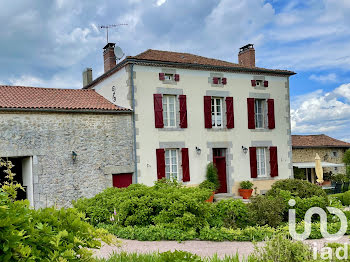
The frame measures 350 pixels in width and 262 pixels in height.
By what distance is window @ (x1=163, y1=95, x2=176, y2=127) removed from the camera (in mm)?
16484

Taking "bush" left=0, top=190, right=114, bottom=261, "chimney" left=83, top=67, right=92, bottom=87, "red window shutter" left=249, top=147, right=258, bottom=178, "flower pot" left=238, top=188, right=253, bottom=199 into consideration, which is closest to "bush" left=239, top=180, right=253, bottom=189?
"flower pot" left=238, top=188, right=253, bottom=199

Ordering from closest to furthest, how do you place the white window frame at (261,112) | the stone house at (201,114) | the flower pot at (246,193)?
the stone house at (201,114), the flower pot at (246,193), the white window frame at (261,112)

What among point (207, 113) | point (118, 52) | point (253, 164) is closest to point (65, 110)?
point (118, 52)

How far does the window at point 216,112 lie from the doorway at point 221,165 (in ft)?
4.10

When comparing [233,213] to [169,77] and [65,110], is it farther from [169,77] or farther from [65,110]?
[169,77]

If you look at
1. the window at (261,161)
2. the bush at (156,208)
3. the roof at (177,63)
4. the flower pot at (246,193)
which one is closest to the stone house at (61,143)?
the roof at (177,63)

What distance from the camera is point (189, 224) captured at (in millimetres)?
8133

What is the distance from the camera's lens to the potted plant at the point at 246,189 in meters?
17.6

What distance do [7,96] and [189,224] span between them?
9.65 m

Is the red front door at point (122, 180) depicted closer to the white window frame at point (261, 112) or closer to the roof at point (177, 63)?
the roof at point (177, 63)

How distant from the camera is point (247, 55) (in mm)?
20203

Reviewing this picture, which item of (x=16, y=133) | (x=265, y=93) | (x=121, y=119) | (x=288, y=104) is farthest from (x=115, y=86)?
(x=288, y=104)

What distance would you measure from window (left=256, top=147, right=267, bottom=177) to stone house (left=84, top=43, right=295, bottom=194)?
0.16 feet

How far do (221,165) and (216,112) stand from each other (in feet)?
8.25
